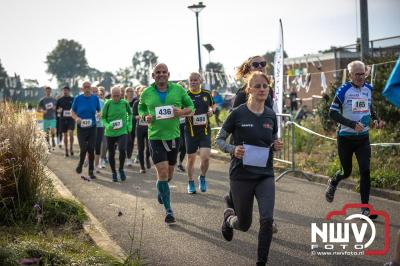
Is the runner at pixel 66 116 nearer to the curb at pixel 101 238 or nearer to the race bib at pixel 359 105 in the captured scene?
the curb at pixel 101 238

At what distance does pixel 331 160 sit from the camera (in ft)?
40.6

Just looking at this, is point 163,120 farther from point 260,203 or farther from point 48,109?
point 48,109

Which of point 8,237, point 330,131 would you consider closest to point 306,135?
point 330,131

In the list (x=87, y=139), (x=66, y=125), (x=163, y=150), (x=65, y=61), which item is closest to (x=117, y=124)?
(x=87, y=139)

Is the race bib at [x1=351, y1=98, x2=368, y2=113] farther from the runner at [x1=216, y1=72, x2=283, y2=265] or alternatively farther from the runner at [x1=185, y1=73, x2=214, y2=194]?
the runner at [x1=185, y1=73, x2=214, y2=194]

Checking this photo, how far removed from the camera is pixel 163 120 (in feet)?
25.9

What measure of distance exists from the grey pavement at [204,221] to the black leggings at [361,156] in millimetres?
489

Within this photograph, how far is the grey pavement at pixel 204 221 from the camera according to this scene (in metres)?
5.90

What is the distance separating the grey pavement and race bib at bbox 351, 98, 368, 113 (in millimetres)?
1510

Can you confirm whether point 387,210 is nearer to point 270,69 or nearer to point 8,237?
point 8,237

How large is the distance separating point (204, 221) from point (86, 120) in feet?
18.8

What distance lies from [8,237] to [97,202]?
3.79 m

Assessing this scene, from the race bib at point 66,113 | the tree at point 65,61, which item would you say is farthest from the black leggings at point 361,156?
the tree at point 65,61

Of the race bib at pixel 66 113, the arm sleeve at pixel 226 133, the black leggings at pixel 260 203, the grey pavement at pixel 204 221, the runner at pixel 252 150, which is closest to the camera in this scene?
the black leggings at pixel 260 203
